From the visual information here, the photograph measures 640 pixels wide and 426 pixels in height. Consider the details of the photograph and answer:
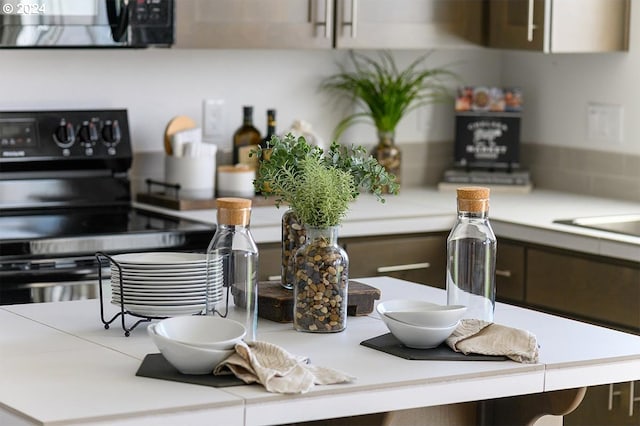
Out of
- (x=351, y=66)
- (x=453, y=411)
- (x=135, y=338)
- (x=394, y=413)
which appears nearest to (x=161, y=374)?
(x=135, y=338)

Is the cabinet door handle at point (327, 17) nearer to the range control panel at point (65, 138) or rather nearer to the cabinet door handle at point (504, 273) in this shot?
the range control panel at point (65, 138)

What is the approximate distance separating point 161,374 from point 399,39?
2.44 metres

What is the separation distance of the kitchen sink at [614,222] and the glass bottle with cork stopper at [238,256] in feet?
5.95

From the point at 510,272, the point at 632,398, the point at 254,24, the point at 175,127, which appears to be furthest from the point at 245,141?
the point at 632,398

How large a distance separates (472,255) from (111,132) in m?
1.97

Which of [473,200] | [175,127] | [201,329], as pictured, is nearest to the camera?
[201,329]

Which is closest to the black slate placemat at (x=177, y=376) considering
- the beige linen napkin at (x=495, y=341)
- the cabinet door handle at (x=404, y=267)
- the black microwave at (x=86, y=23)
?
the beige linen napkin at (x=495, y=341)

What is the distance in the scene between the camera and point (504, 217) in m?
3.91

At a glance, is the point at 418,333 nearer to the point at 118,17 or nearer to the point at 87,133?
the point at 118,17

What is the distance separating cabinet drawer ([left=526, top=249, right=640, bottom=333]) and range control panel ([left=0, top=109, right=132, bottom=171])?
4.57ft

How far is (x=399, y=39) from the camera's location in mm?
4203

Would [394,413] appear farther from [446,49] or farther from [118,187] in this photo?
[446,49]

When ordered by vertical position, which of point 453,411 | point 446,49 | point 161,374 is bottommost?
point 453,411

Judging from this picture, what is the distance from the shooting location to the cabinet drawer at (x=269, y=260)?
12.0 feet
